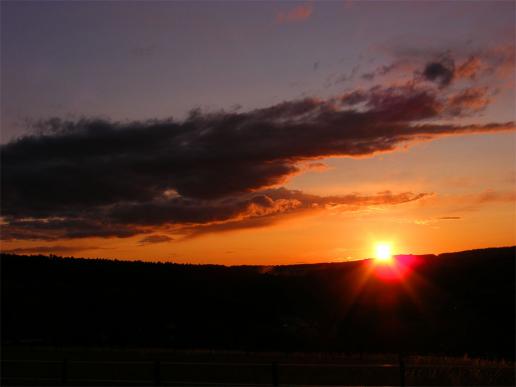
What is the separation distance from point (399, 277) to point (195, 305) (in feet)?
97.6

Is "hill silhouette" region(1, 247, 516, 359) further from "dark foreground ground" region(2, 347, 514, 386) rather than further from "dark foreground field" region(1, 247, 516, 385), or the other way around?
"dark foreground ground" region(2, 347, 514, 386)

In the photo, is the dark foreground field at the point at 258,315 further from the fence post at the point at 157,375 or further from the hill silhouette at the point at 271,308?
the fence post at the point at 157,375

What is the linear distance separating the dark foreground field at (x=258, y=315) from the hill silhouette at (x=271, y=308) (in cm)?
18

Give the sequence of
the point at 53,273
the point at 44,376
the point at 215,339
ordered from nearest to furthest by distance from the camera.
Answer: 1. the point at 44,376
2. the point at 215,339
3. the point at 53,273

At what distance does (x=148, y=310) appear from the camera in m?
82.9

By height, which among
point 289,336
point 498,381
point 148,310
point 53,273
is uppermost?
point 53,273

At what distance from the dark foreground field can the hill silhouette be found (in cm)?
18

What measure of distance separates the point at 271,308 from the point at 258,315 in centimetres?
353

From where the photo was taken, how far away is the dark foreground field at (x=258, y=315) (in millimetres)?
44281

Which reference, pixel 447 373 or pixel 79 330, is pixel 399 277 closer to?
pixel 79 330

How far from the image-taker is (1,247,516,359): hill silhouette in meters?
65.6

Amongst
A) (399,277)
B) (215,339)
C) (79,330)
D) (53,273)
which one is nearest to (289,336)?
(215,339)

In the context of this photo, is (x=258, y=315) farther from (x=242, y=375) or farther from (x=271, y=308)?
(x=242, y=375)

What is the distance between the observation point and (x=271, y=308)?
8269cm
